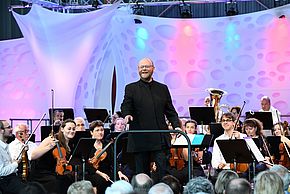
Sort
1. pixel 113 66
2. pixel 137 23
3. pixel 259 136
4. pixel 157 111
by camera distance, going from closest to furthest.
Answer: pixel 157 111
pixel 259 136
pixel 137 23
pixel 113 66

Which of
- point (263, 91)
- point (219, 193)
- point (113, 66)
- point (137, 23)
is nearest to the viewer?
point (219, 193)

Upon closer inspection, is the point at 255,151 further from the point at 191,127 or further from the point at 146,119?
the point at 191,127

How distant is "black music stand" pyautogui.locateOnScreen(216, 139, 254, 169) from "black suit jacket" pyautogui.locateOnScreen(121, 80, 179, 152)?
1288 mm

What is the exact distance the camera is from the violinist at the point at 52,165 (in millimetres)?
8289

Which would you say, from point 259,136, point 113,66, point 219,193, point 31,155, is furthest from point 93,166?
point 113,66

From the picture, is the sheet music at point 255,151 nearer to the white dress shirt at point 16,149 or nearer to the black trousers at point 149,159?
the black trousers at point 149,159

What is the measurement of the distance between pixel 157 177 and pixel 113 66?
10.5 meters

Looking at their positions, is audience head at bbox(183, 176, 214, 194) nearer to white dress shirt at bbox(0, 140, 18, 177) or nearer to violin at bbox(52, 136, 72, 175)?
white dress shirt at bbox(0, 140, 18, 177)

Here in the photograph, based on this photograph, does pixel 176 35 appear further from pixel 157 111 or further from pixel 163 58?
pixel 157 111

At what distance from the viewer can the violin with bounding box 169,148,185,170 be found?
372 inches

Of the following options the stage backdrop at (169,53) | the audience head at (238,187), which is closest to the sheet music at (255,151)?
the audience head at (238,187)

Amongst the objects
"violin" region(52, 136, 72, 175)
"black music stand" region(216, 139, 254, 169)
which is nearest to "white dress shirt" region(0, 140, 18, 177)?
"violin" region(52, 136, 72, 175)

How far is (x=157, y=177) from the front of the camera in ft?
24.8

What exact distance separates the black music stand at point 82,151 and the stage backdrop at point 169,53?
7.80 m
